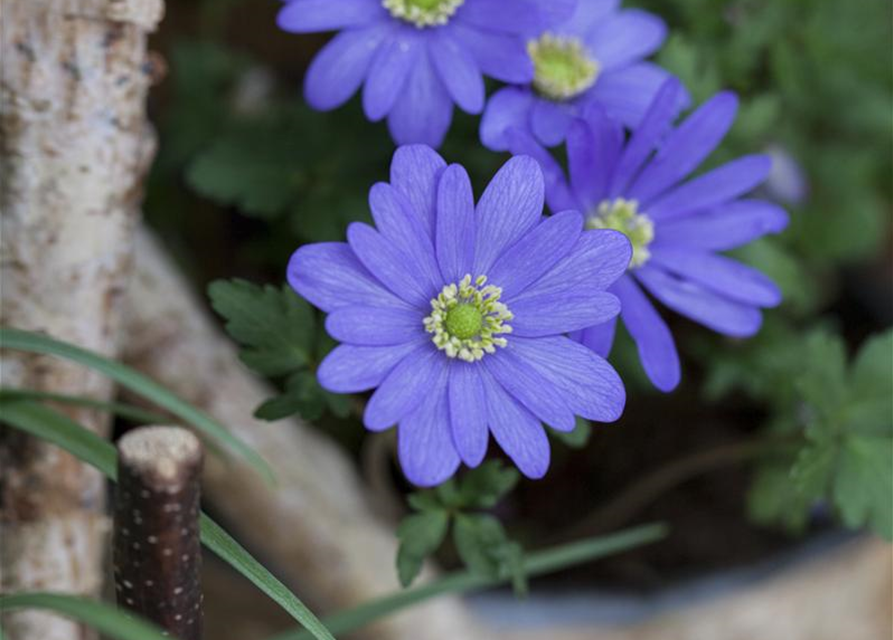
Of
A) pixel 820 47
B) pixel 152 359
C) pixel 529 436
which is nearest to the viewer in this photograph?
pixel 529 436

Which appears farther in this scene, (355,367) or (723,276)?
(723,276)

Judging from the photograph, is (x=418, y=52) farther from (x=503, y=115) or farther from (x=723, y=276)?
(x=723, y=276)

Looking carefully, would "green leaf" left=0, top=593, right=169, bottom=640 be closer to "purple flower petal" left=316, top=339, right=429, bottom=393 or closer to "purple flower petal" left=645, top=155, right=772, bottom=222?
"purple flower petal" left=316, top=339, right=429, bottom=393

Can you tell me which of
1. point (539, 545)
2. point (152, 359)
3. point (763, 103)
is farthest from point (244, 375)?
point (763, 103)

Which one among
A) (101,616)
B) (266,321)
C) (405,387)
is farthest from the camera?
(266,321)

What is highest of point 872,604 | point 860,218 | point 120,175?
point 860,218

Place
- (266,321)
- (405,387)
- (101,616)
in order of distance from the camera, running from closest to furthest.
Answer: (101,616)
(405,387)
(266,321)

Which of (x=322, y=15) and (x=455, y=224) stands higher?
(x=322, y=15)

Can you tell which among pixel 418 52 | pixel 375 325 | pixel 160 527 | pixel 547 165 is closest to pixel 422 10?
pixel 418 52

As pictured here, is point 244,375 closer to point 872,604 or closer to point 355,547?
point 355,547
